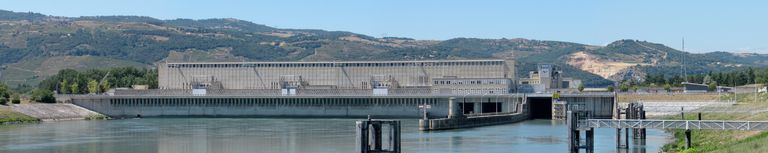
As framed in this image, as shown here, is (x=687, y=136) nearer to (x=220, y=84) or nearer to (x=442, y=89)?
(x=442, y=89)

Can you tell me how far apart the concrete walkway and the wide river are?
1376 cm

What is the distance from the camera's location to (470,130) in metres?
85.8

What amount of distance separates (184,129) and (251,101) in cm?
3698

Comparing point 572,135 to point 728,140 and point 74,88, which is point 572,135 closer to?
point 728,140

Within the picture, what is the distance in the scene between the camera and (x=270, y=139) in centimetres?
7525

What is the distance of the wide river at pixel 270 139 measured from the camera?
209 feet

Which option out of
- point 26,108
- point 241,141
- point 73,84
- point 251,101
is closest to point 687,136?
point 241,141

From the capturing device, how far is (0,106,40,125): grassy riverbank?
99875 mm

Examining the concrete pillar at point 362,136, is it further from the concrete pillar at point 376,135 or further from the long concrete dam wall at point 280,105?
the long concrete dam wall at point 280,105

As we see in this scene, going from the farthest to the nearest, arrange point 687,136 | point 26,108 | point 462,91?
point 462,91 → point 26,108 → point 687,136

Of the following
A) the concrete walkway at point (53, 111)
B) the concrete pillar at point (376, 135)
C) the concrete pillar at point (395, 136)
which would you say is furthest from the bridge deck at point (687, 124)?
the concrete walkway at point (53, 111)

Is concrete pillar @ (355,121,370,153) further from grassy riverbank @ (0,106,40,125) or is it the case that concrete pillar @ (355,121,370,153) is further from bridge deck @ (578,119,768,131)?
grassy riverbank @ (0,106,40,125)

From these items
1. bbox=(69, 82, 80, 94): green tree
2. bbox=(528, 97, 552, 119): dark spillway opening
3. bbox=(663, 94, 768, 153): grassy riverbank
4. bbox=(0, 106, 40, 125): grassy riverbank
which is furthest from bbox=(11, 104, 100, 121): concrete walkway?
bbox=(663, 94, 768, 153): grassy riverbank

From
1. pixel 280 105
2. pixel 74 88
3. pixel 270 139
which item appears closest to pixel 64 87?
pixel 74 88
